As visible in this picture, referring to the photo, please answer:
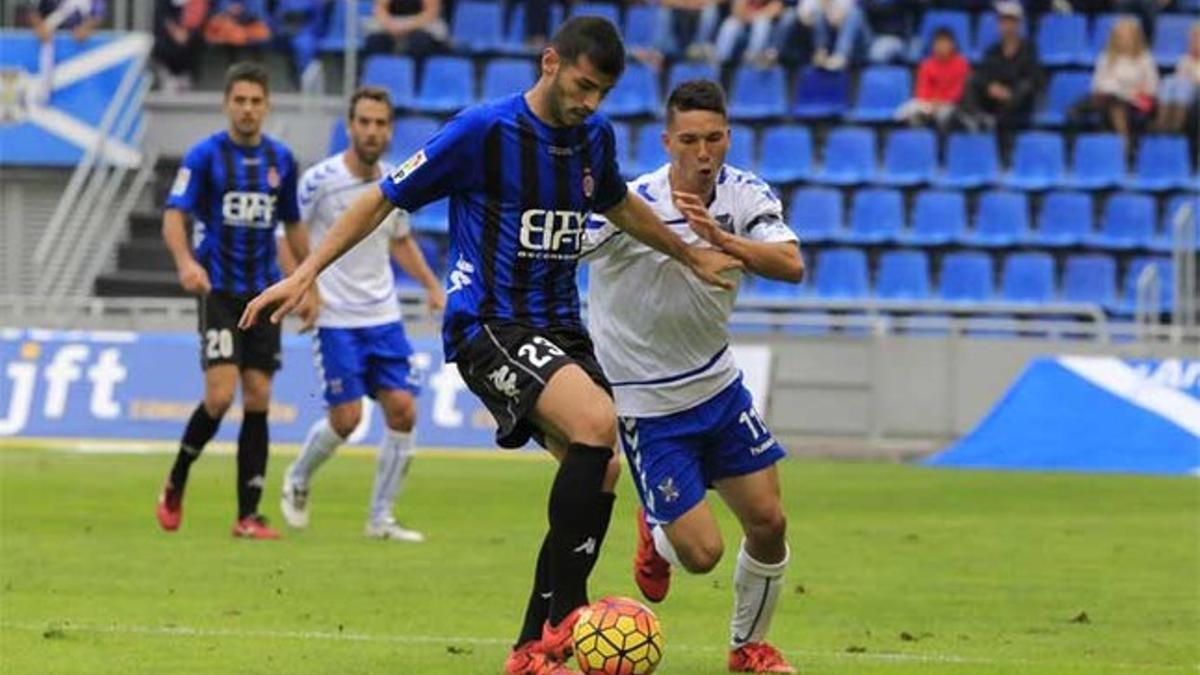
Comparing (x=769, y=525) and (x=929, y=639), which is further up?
(x=769, y=525)

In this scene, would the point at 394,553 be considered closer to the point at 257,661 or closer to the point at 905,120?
the point at 257,661

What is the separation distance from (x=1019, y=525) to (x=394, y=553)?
15.5ft

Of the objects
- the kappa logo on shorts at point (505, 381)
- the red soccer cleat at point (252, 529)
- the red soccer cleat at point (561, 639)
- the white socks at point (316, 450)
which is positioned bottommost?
the red soccer cleat at point (252, 529)

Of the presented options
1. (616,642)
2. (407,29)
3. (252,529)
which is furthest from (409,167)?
(407,29)

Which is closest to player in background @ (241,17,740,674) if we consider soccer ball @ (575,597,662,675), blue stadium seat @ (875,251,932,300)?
soccer ball @ (575,597,662,675)

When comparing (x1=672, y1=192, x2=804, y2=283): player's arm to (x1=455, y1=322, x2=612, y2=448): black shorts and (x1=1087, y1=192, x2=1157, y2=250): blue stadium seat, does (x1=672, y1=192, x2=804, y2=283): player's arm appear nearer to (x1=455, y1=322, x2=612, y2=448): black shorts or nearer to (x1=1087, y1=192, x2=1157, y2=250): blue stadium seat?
(x1=455, y1=322, x2=612, y2=448): black shorts

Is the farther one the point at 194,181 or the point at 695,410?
the point at 194,181

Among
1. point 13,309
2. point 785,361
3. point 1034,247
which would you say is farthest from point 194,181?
point 1034,247

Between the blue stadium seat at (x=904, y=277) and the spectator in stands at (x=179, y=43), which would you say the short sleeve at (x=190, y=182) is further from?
the spectator in stands at (x=179, y=43)

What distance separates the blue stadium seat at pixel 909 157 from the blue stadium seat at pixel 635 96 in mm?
2634

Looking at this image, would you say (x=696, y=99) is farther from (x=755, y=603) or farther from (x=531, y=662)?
(x=531, y=662)

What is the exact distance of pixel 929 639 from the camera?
11008 millimetres

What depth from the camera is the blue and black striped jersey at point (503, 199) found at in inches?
370

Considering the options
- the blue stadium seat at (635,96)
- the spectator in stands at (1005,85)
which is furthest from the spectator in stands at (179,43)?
the spectator in stands at (1005,85)
